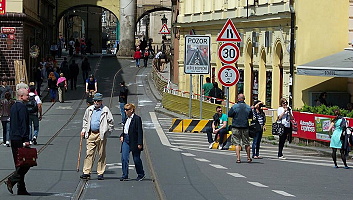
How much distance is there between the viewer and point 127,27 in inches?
3209

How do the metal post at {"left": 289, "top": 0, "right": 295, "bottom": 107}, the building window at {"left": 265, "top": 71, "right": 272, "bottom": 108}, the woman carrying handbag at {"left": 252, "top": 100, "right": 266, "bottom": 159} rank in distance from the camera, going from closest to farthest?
the woman carrying handbag at {"left": 252, "top": 100, "right": 266, "bottom": 159} → the metal post at {"left": 289, "top": 0, "right": 295, "bottom": 107} → the building window at {"left": 265, "top": 71, "right": 272, "bottom": 108}

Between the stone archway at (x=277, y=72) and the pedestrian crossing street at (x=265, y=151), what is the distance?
6.56m

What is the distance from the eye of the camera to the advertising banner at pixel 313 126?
92.5ft

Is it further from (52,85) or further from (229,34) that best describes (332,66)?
(52,85)

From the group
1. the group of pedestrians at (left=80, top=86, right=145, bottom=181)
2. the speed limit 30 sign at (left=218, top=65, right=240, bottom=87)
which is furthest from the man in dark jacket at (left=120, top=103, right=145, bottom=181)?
the speed limit 30 sign at (left=218, top=65, right=240, bottom=87)

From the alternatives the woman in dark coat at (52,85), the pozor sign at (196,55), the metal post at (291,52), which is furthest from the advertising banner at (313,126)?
the woman in dark coat at (52,85)

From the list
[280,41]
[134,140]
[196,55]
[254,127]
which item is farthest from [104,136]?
[280,41]

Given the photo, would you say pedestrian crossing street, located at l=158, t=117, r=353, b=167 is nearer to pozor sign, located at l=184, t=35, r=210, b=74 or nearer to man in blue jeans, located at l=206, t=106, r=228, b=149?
man in blue jeans, located at l=206, t=106, r=228, b=149

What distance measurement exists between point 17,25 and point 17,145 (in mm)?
37171

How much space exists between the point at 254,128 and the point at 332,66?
8.88 meters

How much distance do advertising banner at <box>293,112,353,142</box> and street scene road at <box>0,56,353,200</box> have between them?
575 mm

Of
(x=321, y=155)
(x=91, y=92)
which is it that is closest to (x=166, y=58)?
(x=91, y=92)

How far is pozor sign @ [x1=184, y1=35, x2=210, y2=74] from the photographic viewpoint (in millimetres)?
32156

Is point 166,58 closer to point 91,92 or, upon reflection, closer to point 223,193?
point 91,92
